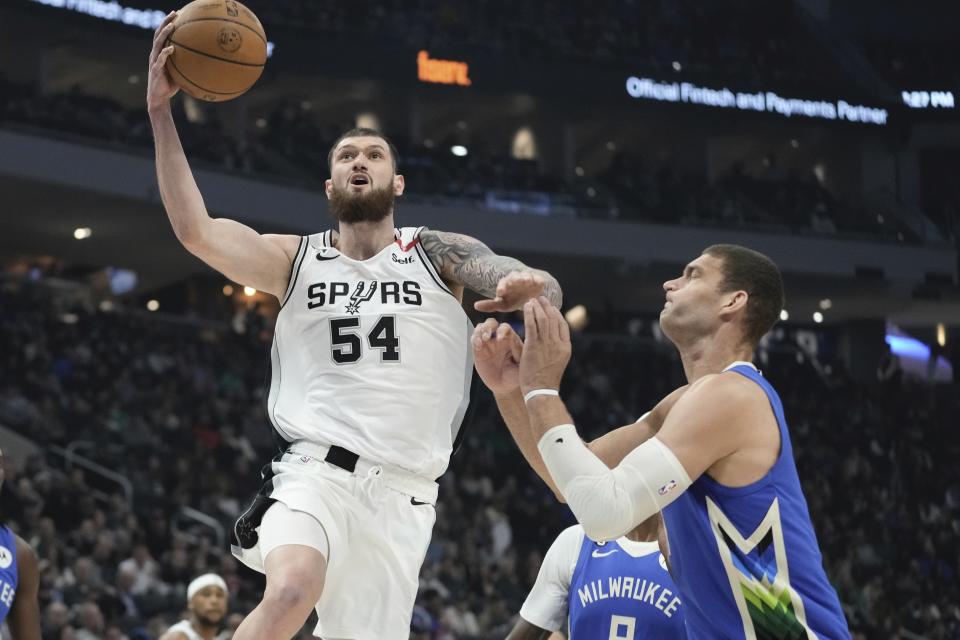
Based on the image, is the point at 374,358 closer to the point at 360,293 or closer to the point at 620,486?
the point at 360,293

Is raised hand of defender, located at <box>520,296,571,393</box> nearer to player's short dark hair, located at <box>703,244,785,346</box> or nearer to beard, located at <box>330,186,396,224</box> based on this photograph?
player's short dark hair, located at <box>703,244,785,346</box>

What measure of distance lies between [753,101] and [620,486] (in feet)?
91.4

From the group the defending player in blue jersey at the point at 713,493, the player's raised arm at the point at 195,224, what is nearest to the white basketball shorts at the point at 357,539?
the player's raised arm at the point at 195,224

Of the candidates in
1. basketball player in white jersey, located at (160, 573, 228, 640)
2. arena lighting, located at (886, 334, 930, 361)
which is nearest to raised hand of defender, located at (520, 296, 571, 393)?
basketball player in white jersey, located at (160, 573, 228, 640)

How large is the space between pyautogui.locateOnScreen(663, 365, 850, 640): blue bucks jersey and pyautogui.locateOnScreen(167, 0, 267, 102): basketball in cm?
250

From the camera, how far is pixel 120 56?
2711cm

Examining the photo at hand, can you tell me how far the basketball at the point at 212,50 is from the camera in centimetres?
506

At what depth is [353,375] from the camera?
495cm

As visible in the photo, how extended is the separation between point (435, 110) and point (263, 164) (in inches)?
309

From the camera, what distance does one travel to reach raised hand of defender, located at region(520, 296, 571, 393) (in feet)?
12.4

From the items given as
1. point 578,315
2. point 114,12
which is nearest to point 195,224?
point 114,12

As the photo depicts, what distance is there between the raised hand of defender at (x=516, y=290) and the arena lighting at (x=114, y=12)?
20729mm

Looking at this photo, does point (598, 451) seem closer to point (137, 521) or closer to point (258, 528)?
point (258, 528)

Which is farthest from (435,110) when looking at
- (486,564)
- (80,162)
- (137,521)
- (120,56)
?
(137,521)
